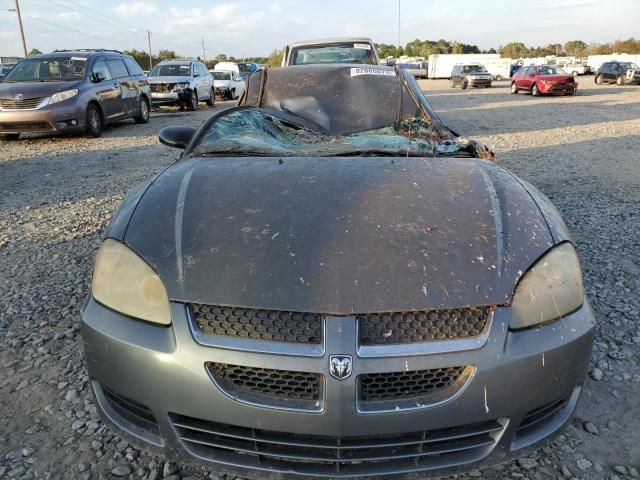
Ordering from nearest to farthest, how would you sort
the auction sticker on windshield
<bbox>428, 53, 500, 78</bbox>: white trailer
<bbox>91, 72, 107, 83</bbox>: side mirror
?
the auction sticker on windshield
<bbox>91, 72, 107, 83</bbox>: side mirror
<bbox>428, 53, 500, 78</bbox>: white trailer

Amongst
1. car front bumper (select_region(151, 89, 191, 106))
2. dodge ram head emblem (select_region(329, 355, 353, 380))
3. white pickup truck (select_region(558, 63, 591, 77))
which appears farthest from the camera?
white pickup truck (select_region(558, 63, 591, 77))

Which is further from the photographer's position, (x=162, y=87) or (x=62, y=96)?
(x=162, y=87)

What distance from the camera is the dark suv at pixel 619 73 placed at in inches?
1160

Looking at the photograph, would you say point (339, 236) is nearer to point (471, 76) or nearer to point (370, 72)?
point (370, 72)

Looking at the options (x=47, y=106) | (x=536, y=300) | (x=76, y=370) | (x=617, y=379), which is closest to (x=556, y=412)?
(x=536, y=300)

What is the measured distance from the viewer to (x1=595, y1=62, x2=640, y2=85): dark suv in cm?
2946

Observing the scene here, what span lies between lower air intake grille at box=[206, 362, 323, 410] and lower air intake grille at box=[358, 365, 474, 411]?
143 millimetres

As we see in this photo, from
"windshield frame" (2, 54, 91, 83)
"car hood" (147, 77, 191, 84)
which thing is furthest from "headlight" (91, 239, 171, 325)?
"car hood" (147, 77, 191, 84)

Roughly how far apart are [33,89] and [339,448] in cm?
1016

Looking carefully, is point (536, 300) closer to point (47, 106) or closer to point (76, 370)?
point (76, 370)

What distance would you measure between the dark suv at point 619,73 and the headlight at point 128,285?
34743 mm

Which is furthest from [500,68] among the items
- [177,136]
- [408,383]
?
[408,383]

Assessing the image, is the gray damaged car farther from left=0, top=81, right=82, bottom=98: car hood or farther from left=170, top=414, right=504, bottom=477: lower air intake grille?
left=0, top=81, right=82, bottom=98: car hood

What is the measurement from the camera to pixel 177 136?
3.24m
